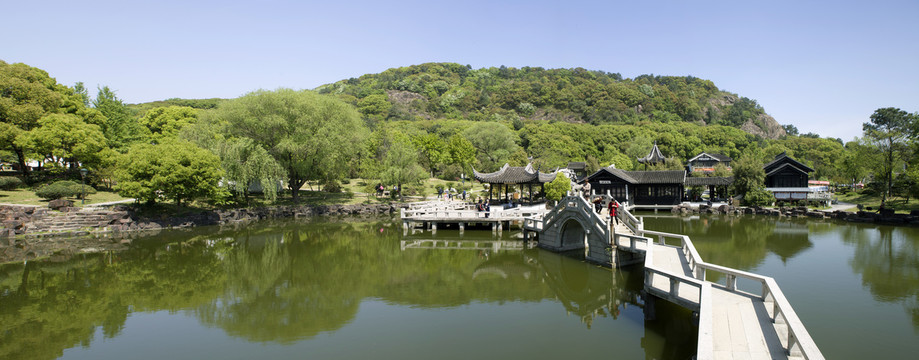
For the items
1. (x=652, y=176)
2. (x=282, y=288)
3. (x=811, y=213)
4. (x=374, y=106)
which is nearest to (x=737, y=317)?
(x=282, y=288)

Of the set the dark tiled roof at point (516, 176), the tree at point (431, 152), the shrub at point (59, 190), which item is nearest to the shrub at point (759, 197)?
the dark tiled roof at point (516, 176)

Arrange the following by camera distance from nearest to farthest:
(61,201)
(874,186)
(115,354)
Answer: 1. (115,354)
2. (61,201)
3. (874,186)

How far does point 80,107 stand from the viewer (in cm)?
3300

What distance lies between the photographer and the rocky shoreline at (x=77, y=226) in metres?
20.3

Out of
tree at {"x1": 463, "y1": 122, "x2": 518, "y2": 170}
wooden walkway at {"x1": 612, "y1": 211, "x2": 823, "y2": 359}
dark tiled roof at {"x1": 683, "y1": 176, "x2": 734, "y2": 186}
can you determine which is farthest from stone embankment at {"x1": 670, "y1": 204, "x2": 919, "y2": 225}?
wooden walkway at {"x1": 612, "y1": 211, "x2": 823, "y2": 359}

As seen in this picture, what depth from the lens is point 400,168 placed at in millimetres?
37938

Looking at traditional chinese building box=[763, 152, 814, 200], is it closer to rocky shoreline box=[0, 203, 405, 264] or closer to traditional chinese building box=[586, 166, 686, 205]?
traditional chinese building box=[586, 166, 686, 205]

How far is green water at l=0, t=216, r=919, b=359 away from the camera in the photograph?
9469 millimetres

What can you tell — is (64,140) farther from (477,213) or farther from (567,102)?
(567,102)

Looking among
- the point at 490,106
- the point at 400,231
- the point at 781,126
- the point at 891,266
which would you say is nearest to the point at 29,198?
the point at 400,231

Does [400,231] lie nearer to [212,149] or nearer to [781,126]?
[212,149]

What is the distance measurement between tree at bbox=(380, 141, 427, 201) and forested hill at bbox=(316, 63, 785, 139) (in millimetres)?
59399

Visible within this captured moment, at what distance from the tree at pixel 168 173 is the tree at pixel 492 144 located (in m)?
34.5

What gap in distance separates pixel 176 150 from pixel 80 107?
13.6m
